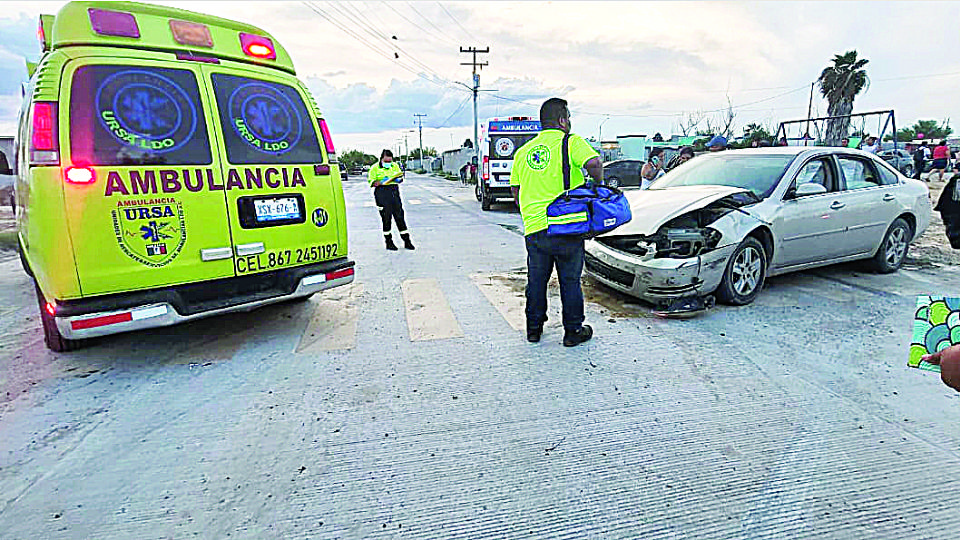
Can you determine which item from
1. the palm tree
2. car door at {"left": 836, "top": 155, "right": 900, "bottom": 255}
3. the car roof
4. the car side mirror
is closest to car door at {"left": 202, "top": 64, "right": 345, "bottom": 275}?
the car side mirror

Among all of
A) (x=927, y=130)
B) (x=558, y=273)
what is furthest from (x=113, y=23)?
(x=927, y=130)

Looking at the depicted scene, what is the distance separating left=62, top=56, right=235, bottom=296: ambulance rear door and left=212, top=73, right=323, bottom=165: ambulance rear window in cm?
16

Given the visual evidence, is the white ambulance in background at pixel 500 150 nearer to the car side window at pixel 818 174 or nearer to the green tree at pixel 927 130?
the car side window at pixel 818 174

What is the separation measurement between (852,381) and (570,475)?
226cm

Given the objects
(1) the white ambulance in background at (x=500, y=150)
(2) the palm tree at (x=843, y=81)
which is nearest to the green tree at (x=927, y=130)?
(2) the palm tree at (x=843, y=81)

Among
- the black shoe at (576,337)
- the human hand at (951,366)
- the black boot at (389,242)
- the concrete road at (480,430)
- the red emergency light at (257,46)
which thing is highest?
the red emergency light at (257,46)

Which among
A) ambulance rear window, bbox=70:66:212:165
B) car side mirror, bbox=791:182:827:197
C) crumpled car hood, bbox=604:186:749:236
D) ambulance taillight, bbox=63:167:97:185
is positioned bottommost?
crumpled car hood, bbox=604:186:749:236

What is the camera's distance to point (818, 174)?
5961 millimetres

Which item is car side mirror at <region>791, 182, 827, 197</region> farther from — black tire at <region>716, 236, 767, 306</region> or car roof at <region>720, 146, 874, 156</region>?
black tire at <region>716, 236, 767, 306</region>

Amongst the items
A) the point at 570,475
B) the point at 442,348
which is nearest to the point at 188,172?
the point at 442,348

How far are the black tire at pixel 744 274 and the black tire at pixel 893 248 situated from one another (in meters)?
2.14

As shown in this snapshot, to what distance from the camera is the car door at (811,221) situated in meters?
5.57

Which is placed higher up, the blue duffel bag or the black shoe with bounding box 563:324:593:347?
the blue duffel bag

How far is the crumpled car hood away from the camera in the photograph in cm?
533
